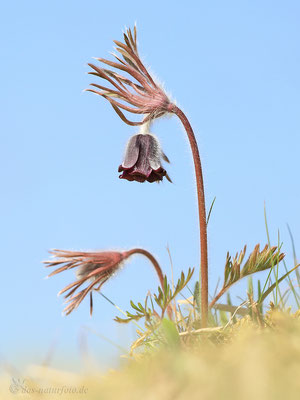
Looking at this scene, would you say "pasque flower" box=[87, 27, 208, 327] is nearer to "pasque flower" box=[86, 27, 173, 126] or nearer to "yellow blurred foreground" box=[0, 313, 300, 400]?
"pasque flower" box=[86, 27, 173, 126]

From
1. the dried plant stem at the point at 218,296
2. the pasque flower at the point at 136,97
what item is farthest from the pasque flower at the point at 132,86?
the dried plant stem at the point at 218,296

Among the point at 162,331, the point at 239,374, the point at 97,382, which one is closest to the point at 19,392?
the point at 97,382

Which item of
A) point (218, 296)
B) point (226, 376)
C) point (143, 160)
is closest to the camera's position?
point (226, 376)

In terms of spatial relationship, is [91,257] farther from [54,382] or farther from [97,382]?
[97,382]

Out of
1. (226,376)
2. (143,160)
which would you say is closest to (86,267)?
(143,160)

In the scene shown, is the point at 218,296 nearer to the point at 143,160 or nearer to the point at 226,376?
the point at 143,160

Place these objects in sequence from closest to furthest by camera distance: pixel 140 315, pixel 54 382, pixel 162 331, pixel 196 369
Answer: pixel 196 369
pixel 54 382
pixel 162 331
pixel 140 315
